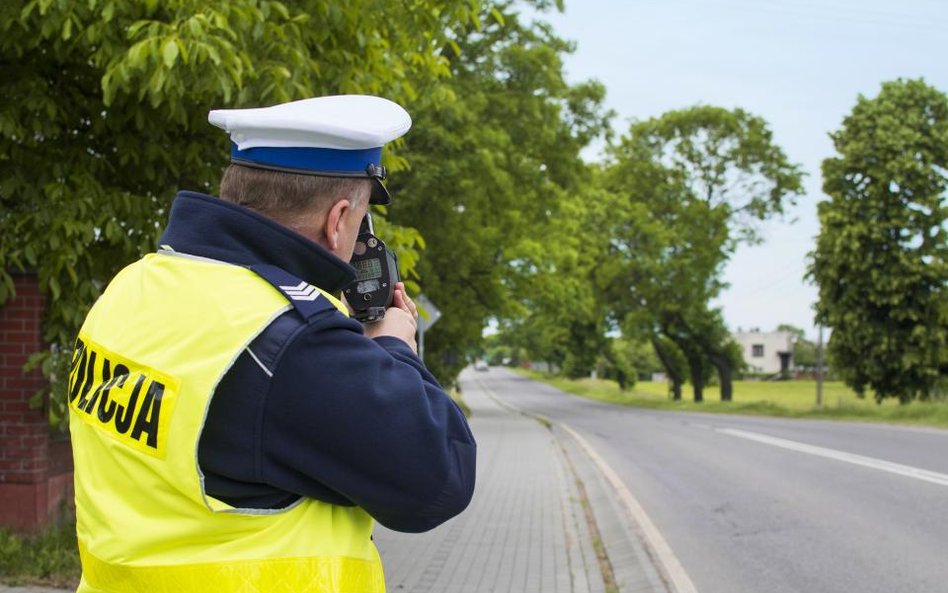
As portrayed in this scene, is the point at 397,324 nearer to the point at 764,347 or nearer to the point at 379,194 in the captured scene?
the point at 379,194

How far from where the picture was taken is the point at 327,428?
152 centimetres

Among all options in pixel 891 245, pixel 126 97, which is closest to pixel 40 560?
pixel 126 97

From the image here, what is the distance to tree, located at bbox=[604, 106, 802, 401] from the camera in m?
43.6

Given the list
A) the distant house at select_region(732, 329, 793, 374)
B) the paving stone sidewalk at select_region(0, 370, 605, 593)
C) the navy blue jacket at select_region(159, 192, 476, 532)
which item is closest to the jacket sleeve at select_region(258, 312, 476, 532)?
the navy blue jacket at select_region(159, 192, 476, 532)

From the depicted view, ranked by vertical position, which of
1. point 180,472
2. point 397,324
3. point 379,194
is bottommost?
point 180,472

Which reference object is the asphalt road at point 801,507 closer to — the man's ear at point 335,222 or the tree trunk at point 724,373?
the man's ear at point 335,222

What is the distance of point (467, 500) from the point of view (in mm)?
1678

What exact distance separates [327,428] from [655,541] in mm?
7512

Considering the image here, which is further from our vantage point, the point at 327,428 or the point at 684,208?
the point at 684,208

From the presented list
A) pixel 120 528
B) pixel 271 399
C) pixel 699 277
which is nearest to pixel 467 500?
pixel 271 399

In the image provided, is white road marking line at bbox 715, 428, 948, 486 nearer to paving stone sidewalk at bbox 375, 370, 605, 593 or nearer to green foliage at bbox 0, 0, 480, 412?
paving stone sidewalk at bbox 375, 370, 605, 593

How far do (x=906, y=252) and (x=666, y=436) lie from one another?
1354cm

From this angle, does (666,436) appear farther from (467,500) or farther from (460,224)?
(467,500)

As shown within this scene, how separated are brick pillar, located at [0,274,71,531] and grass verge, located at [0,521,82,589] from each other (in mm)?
204
